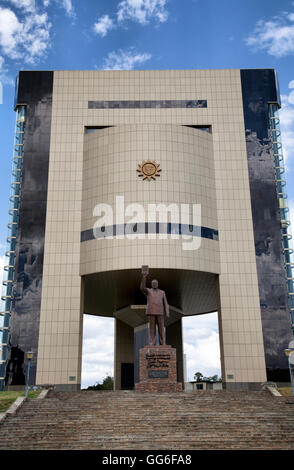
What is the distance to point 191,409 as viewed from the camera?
68.8 feet

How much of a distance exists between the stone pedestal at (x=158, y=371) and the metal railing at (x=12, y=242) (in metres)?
12.7

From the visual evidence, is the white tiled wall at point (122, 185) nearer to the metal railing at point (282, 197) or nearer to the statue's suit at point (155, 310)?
the metal railing at point (282, 197)

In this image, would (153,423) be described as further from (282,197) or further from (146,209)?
(282,197)

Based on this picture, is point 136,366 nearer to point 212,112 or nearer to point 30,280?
point 30,280

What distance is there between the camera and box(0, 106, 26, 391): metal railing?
34.7 metres

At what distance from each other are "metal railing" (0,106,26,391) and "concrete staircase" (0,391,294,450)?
1193cm

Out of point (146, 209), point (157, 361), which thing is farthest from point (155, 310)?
point (146, 209)

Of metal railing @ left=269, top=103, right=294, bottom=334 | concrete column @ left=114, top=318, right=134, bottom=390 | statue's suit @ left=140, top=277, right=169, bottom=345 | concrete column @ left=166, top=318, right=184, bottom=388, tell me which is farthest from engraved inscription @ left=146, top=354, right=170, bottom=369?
concrete column @ left=166, top=318, right=184, bottom=388

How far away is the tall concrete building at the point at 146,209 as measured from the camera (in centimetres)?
3444

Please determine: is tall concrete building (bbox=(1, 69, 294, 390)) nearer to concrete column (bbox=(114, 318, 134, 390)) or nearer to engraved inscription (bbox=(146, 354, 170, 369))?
concrete column (bbox=(114, 318, 134, 390))
